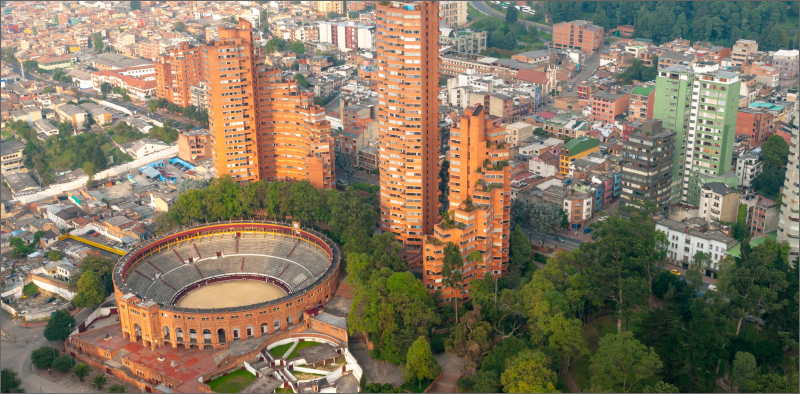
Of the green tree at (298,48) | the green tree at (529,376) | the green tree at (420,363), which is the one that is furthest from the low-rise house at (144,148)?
the green tree at (529,376)

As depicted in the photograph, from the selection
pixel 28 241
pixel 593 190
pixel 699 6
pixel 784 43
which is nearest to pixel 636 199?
pixel 593 190

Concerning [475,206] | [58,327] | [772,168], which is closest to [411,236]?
[475,206]

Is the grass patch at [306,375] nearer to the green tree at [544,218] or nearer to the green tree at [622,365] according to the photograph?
the green tree at [622,365]

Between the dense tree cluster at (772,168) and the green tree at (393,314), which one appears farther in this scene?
the dense tree cluster at (772,168)

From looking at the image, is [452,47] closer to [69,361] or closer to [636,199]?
[636,199]

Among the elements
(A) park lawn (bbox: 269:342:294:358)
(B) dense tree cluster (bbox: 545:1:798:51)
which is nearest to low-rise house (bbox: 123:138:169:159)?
(A) park lawn (bbox: 269:342:294:358)

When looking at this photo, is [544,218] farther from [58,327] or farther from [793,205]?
[58,327]
